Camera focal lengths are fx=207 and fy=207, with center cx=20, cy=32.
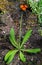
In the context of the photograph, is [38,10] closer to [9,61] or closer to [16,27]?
[16,27]

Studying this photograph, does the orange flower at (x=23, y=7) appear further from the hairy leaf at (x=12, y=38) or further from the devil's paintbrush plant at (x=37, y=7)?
the hairy leaf at (x=12, y=38)

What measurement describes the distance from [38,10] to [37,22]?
18cm

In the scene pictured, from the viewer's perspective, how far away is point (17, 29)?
283cm

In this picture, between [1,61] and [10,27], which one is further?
[10,27]

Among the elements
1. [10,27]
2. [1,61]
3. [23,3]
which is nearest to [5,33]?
[10,27]

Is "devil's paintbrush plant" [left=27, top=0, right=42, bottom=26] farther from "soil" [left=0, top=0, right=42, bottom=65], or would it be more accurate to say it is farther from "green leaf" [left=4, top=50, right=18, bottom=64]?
"green leaf" [left=4, top=50, right=18, bottom=64]

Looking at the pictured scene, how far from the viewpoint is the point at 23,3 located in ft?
9.95

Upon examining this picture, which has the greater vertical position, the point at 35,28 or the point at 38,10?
the point at 38,10

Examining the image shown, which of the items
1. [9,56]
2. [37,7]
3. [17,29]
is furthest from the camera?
[37,7]

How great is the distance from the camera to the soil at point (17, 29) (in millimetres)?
2604

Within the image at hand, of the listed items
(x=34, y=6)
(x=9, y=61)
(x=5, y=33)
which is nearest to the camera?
(x=9, y=61)

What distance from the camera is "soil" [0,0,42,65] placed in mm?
2604

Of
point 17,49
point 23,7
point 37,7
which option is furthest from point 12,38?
point 37,7

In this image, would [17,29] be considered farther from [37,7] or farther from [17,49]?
[37,7]
